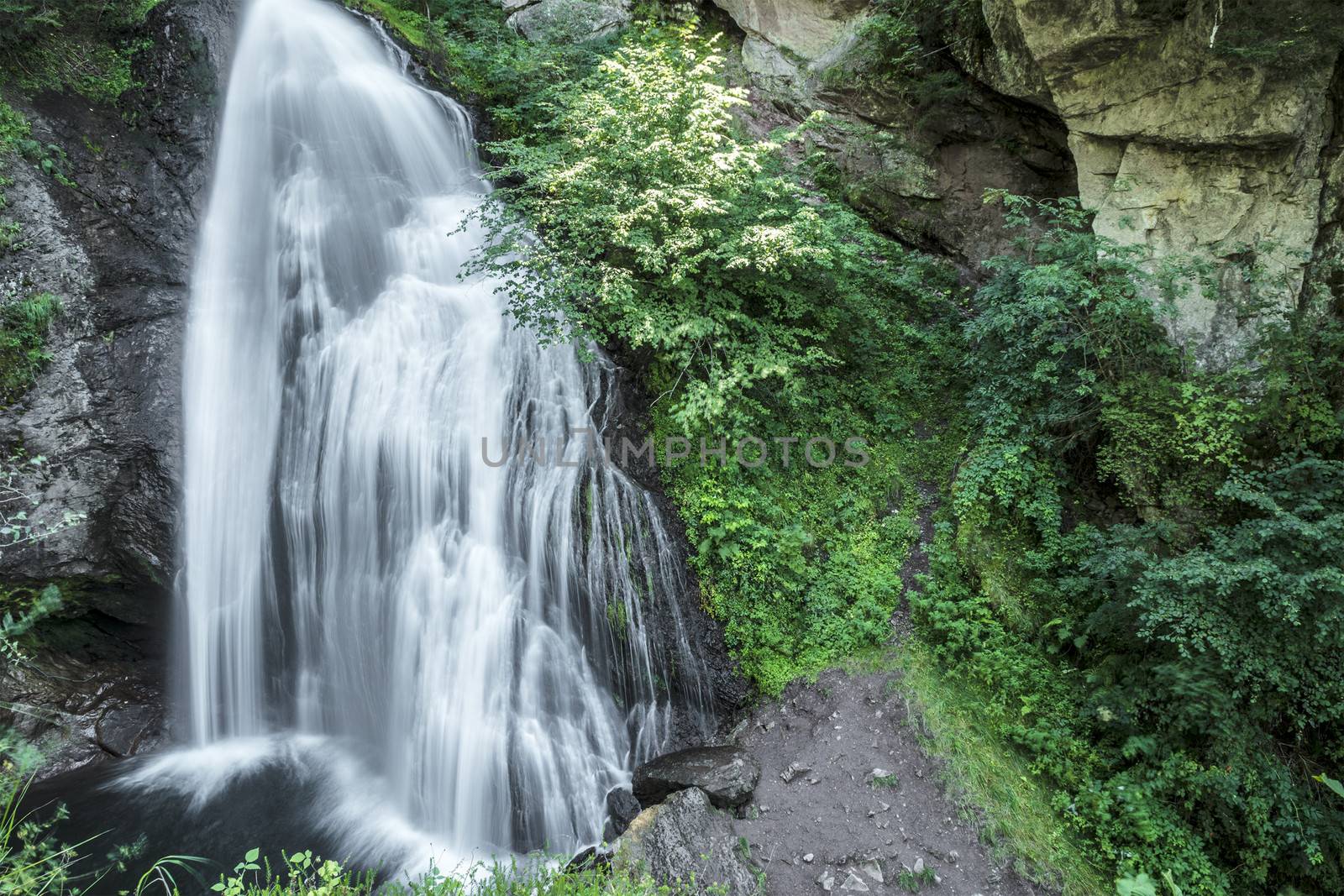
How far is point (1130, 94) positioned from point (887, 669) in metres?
6.26

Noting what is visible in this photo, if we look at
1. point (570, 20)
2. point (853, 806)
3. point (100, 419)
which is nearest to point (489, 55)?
point (570, 20)

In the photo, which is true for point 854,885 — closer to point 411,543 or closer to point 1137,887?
point 1137,887

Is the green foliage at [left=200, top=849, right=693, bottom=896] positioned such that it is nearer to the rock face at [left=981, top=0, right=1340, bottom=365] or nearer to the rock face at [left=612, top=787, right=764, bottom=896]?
the rock face at [left=612, top=787, right=764, bottom=896]

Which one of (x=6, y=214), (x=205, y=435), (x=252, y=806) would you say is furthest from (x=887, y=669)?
(x=6, y=214)

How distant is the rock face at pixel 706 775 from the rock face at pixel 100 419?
5295 millimetres

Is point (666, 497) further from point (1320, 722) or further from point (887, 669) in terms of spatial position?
point (1320, 722)

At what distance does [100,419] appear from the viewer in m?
6.46

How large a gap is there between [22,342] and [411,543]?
167 inches

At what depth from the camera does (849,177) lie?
969 centimetres

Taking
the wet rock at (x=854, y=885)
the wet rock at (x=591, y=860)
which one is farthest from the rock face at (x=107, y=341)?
the wet rock at (x=854, y=885)

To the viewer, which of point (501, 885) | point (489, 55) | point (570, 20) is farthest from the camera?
point (570, 20)

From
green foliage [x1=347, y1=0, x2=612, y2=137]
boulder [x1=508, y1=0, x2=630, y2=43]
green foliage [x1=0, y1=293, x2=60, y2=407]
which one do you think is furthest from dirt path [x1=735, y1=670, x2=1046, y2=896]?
boulder [x1=508, y1=0, x2=630, y2=43]

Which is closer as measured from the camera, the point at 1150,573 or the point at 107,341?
the point at 1150,573

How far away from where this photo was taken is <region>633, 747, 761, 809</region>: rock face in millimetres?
5199
